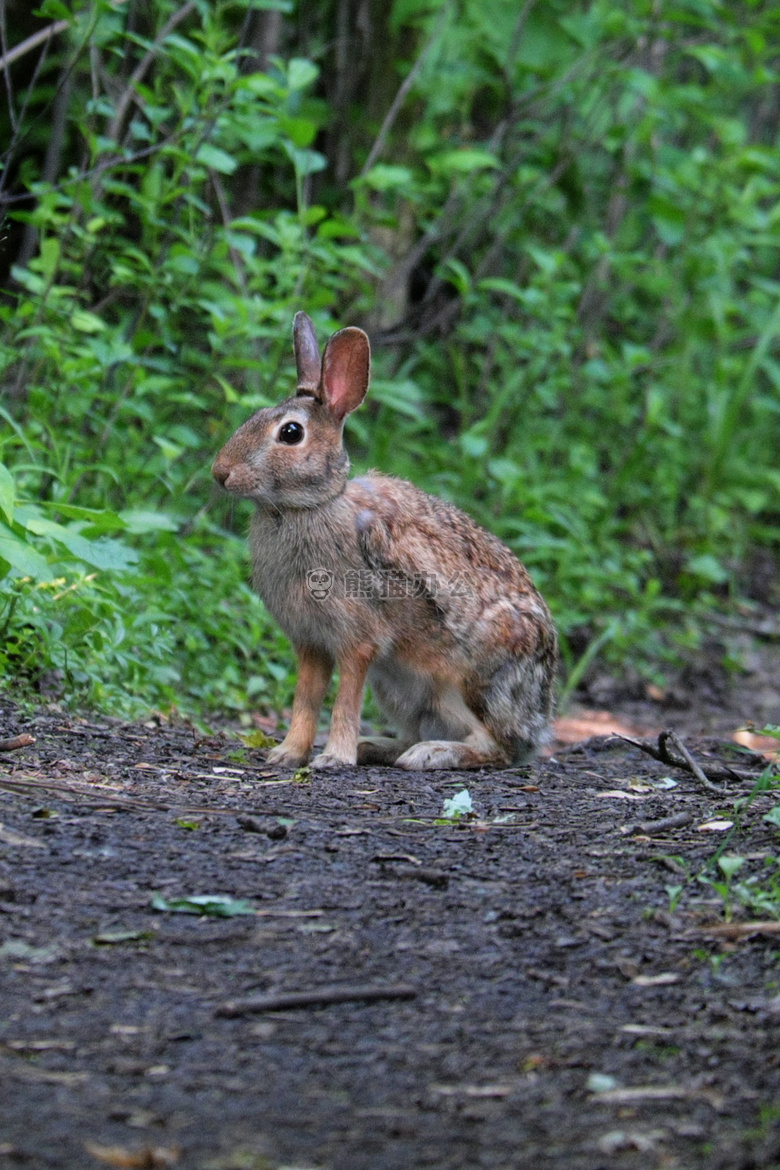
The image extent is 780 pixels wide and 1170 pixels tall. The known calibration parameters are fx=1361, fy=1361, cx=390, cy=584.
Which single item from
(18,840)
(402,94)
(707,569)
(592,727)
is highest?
(402,94)

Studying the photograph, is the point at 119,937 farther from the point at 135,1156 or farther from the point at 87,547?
the point at 87,547

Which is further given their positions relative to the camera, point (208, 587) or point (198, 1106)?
Result: point (208, 587)

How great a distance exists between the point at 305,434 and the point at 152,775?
4.67 feet

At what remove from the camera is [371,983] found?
9.06 feet

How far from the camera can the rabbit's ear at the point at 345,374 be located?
504 centimetres

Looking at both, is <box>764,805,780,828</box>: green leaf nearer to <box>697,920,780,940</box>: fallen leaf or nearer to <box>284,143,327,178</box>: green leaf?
<box>697,920,780,940</box>: fallen leaf

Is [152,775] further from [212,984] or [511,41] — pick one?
[511,41]

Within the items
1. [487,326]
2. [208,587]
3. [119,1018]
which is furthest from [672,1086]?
[487,326]

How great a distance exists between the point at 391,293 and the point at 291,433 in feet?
15.1

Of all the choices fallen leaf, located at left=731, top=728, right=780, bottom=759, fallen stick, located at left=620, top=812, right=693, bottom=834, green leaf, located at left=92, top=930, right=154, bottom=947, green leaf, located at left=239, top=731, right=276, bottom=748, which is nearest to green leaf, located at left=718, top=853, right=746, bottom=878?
fallen stick, located at left=620, top=812, right=693, bottom=834

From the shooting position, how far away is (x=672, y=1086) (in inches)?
93.6

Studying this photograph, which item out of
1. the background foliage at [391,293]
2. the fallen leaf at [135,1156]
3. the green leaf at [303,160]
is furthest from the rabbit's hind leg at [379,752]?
the fallen leaf at [135,1156]

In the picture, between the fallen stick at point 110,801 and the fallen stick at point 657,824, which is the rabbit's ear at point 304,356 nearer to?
the fallen stick at point 110,801

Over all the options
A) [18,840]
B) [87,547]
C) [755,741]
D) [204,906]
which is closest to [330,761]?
[87,547]
